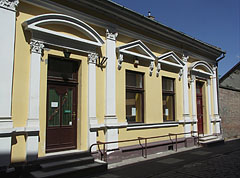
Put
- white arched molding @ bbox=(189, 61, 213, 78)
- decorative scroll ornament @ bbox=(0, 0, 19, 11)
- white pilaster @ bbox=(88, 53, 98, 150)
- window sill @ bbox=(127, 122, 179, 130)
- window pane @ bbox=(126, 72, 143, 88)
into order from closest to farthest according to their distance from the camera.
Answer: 1. decorative scroll ornament @ bbox=(0, 0, 19, 11)
2. white pilaster @ bbox=(88, 53, 98, 150)
3. window sill @ bbox=(127, 122, 179, 130)
4. window pane @ bbox=(126, 72, 143, 88)
5. white arched molding @ bbox=(189, 61, 213, 78)

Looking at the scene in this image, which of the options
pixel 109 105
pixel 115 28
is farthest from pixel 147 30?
pixel 109 105

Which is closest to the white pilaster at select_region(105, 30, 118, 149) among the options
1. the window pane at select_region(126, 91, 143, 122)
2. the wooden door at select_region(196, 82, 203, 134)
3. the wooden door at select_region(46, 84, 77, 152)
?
the window pane at select_region(126, 91, 143, 122)

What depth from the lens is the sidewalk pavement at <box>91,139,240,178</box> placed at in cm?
541

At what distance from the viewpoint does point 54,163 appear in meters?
5.24

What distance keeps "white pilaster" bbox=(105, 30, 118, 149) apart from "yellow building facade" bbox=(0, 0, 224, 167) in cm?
3

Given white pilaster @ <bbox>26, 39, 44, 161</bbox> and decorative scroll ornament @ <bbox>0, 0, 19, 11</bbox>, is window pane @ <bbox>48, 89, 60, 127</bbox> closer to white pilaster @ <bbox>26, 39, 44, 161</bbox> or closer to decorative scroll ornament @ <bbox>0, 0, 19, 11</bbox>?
white pilaster @ <bbox>26, 39, 44, 161</bbox>

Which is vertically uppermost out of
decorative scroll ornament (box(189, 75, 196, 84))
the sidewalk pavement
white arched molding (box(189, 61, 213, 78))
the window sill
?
white arched molding (box(189, 61, 213, 78))

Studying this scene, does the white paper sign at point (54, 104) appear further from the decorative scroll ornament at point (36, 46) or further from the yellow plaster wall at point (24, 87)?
the decorative scroll ornament at point (36, 46)

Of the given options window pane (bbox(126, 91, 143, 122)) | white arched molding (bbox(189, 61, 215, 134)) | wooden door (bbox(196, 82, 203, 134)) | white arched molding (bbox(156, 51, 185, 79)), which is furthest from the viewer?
wooden door (bbox(196, 82, 203, 134))

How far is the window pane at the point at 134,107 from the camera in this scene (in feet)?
25.5

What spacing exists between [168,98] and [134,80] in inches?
88.9

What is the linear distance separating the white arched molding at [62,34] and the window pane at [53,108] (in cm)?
137

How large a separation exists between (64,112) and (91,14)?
3.14 meters

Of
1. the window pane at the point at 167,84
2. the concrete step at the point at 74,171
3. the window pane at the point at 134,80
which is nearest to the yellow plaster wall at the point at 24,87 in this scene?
the concrete step at the point at 74,171
